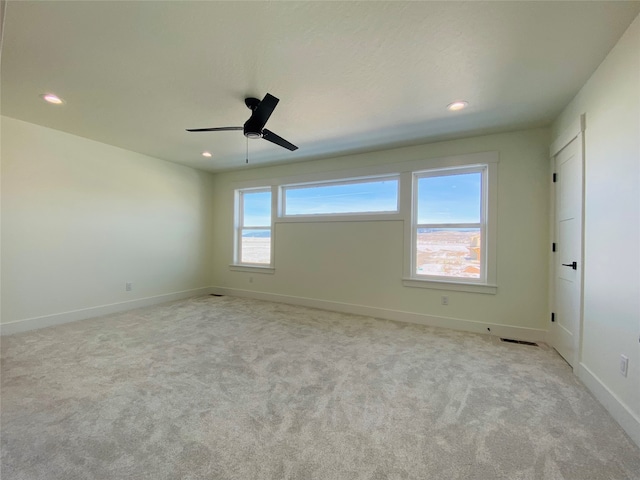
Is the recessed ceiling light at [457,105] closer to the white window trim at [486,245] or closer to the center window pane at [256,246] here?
the white window trim at [486,245]

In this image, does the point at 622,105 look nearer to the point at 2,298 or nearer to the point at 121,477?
the point at 121,477

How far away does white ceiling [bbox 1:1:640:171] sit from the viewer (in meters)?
1.61

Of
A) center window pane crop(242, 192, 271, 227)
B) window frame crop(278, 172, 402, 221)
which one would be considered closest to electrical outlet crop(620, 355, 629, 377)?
window frame crop(278, 172, 402, 221)

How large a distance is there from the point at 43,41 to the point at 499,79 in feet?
11.2

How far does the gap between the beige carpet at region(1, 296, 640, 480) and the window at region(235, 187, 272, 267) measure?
2372 mm

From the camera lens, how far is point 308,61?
6.66ft

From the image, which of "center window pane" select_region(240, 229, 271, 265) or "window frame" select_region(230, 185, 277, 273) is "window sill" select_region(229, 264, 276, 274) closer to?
"window frame" select_region(230, 185, 277, 273)

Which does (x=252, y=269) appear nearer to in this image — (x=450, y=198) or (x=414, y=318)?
(x=414, y=318)

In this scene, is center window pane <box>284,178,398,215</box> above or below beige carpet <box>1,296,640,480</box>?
above

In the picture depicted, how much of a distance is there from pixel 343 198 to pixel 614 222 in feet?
10.3

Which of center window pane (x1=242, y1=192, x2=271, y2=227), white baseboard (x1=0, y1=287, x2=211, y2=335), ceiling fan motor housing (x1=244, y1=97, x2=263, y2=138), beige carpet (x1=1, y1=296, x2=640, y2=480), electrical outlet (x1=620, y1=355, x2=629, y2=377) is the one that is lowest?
beige carpet (x1=1, y1=296, x2=640, y2=480)

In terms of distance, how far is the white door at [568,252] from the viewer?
7.82ft

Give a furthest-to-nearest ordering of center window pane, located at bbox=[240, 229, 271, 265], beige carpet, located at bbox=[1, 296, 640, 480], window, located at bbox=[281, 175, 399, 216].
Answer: center window pane, located at bbox=[240, 229, 271, 265] < window, located at bbox=[281, 175, 399, 216] < beige carpet, located at bbox=[1, 296, 640, 480]

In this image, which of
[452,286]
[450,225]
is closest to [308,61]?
[450,225]
